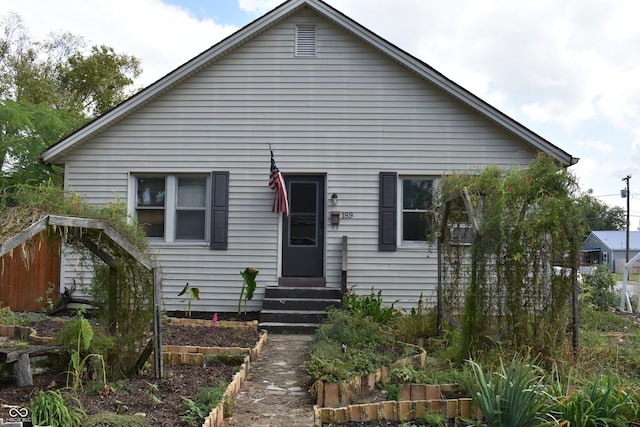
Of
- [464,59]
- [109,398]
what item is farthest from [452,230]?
[464,59]

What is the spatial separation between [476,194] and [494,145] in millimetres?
4498

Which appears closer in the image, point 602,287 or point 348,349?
point 348,349

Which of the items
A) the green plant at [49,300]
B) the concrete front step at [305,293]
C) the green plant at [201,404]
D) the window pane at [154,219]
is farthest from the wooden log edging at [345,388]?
the green plant at [49,300]

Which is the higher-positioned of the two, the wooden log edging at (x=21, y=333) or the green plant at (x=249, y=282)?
the green plant at (x=249, y=282)

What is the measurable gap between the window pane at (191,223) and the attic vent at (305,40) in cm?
372

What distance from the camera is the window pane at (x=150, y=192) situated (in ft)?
34.4

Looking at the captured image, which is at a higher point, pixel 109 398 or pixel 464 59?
pixel 464 59

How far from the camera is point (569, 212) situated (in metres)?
5.35

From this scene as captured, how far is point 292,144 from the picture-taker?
10.4 meters

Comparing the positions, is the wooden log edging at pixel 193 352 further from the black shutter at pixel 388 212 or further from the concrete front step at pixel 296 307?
the black shutter at pixel 388 212

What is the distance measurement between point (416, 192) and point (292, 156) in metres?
2.53

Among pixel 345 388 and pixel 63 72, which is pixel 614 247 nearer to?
pixel 63 72

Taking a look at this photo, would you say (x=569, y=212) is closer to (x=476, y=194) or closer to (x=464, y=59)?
(x=476, y=194)

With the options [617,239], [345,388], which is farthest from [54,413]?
[617,239]
